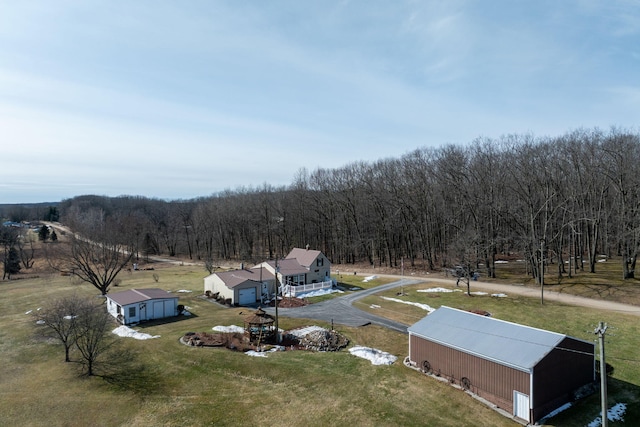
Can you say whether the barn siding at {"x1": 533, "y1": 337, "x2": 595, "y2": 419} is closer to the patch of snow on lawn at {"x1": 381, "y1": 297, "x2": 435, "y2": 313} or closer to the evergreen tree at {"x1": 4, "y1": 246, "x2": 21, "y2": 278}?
the patch of snow on lawn at {"x1": 381, "y1": 297, "x2": 435, "y2": 313}

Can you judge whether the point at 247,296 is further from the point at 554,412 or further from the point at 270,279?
the point at 554,412

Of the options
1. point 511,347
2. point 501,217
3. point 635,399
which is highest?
point 501,217

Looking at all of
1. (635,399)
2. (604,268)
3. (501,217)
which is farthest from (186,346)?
(604,268)

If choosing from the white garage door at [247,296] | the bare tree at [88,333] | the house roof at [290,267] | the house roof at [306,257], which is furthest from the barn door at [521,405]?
the house roof at [306,257]

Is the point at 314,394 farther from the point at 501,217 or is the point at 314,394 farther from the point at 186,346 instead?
the point at 501,217

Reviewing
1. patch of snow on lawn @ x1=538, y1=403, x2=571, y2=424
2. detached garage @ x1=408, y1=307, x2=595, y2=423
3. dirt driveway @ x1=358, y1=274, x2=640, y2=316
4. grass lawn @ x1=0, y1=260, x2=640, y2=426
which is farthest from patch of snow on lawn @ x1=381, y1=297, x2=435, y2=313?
patch of snow on lawn @ x1=538, y1=403, x2=571, y2=424

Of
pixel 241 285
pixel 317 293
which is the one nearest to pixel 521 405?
pixel 317 293

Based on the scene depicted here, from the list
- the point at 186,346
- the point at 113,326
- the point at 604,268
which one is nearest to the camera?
the point at 186,346
